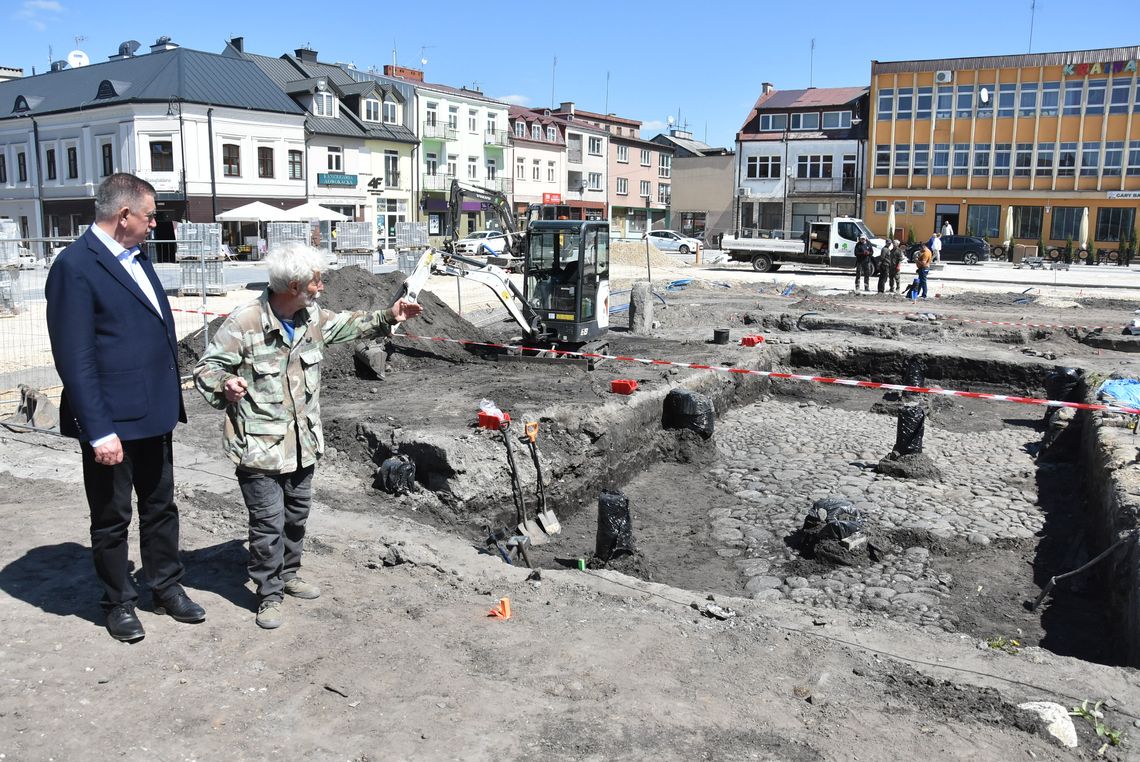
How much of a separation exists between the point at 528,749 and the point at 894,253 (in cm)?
2475

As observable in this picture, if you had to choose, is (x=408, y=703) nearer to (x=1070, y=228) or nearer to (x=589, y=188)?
(x=1070, y=228)

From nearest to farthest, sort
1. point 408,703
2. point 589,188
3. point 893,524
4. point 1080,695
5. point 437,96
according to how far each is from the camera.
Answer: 1. point 408,703
2. point 1080,695
3. point 893,524
4. point 437,96
5. point 589,188

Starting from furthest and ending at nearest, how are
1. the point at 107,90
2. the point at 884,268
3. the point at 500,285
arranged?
the point at 107,90
the point at 884,268
the point at 500,285

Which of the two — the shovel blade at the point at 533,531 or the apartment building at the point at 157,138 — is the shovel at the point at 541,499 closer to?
the shovel blade at the point at 533,531

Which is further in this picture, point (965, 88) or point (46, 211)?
point (965, 88)

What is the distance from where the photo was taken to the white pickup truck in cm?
3294

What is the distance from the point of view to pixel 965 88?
50.1 m

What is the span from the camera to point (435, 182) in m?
53.7

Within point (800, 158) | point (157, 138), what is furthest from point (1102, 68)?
point (157, 138)

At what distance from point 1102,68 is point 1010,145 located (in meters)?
5.50

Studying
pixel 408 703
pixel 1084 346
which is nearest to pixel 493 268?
pixel 408 703

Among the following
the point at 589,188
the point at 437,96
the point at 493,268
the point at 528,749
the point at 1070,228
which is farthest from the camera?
the point at 589,188

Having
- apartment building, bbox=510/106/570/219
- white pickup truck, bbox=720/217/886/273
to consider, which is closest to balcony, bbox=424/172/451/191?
apartment building, bbox=510/106/570/219

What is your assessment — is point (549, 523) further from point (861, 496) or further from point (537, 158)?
point (537, 158)
